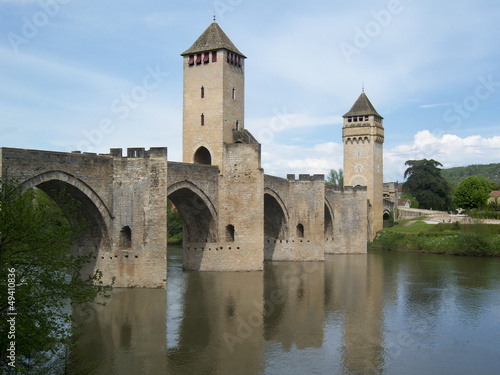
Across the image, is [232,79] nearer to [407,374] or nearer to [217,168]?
[217,168]

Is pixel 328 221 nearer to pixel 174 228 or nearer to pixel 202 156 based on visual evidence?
pixel 174 228

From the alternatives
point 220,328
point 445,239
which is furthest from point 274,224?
point 220,328

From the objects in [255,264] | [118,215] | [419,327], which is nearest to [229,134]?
[255,264]

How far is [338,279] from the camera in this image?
25.6 metres

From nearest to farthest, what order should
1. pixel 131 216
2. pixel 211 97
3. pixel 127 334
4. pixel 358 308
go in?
pixel 127 334
pixel 358 308
pixel 131 216
pixel 211 97

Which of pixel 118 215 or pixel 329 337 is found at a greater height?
pixel 118 215

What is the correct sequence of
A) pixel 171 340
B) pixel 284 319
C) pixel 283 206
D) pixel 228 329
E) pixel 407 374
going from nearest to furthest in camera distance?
pixel 407 374 → pixel 171 340 → pixel 228 329 → pixel 284 319 → pixel 283 206

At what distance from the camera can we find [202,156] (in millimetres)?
28531

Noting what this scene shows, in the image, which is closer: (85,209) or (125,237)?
(85,209)

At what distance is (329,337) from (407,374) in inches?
122

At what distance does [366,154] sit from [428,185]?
58.9ft

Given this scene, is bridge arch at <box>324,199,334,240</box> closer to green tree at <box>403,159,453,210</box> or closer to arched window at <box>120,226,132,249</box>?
arched window at <box>120,226,132,249</box>

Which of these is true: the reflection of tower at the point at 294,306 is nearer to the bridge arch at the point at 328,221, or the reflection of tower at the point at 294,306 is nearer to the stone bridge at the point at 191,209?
the stone bridge at the point at 191,209

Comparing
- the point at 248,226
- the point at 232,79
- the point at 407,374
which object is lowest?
the point at 407,374
